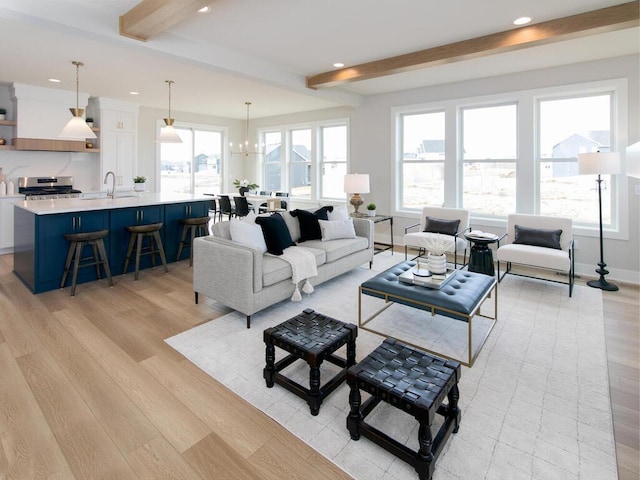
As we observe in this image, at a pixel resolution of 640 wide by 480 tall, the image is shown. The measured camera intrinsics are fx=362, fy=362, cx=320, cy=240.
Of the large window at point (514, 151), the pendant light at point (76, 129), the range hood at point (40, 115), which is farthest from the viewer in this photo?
the range hood at point (40, 115)

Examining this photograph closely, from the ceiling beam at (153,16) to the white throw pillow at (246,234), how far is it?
183cm

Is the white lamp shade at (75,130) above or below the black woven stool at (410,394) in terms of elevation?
above

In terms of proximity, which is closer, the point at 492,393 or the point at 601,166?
the point at 492,393

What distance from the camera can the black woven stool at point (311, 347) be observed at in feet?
6.98

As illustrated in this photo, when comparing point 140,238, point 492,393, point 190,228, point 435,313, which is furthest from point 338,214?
point 492,393

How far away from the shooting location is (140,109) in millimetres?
7875

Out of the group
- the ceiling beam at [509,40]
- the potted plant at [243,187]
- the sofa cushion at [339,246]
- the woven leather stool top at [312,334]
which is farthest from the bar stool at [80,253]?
the potted plant at [243,187]

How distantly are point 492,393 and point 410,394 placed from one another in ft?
3.14

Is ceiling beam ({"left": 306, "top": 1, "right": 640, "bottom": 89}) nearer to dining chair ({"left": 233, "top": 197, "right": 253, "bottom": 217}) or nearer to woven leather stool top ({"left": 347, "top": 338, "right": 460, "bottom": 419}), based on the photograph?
dining chair ({"left": 233, "top": 197, "right": 253, "bottom": 217})

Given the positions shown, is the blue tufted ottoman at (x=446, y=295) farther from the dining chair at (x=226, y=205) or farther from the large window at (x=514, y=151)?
the dining chair at (x=226, y=205)

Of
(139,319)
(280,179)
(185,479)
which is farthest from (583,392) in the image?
(280,179)

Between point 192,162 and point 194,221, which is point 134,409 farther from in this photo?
point 192,162

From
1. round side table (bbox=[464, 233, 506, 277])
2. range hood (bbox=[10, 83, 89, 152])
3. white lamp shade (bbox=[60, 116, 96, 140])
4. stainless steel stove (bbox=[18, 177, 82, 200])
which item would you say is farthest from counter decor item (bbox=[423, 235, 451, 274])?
stainless steel stove (bbox=[18, 177, 82, 200])

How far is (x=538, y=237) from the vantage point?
4586mm
